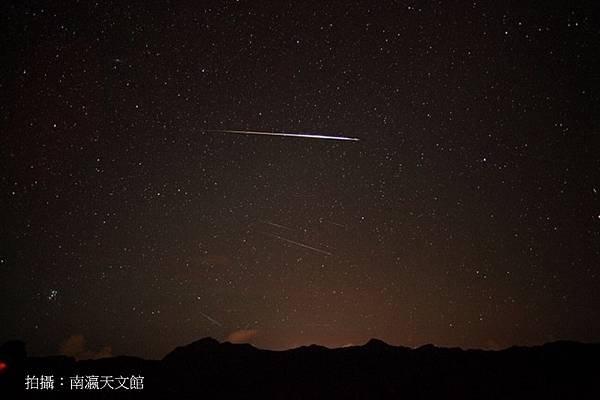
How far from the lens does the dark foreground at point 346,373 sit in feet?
121

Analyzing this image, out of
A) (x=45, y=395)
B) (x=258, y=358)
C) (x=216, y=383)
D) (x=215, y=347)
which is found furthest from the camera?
(x=215, y=347)

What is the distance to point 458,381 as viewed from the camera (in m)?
39.4

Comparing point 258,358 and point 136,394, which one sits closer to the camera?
point 136,394

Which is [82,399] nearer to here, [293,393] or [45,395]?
[45,395]

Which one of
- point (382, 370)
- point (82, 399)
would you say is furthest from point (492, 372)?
point (82, 399)

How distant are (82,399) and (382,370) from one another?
81.4 ft

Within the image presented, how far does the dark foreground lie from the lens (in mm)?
36906

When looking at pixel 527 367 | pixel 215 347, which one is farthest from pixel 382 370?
pixel 215 347

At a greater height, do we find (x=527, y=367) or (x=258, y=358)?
(x=258, y=358)

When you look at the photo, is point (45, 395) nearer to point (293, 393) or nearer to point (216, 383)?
point (216, 383)

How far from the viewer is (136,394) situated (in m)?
37.2

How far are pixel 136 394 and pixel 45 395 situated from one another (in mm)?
6865

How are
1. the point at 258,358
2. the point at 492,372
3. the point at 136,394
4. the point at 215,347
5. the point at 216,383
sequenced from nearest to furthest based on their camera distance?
the point at 136,394
the point at 492,372
the point at 216,383
the point at 258,358
the point at 215,347

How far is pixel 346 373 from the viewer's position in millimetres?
44188
